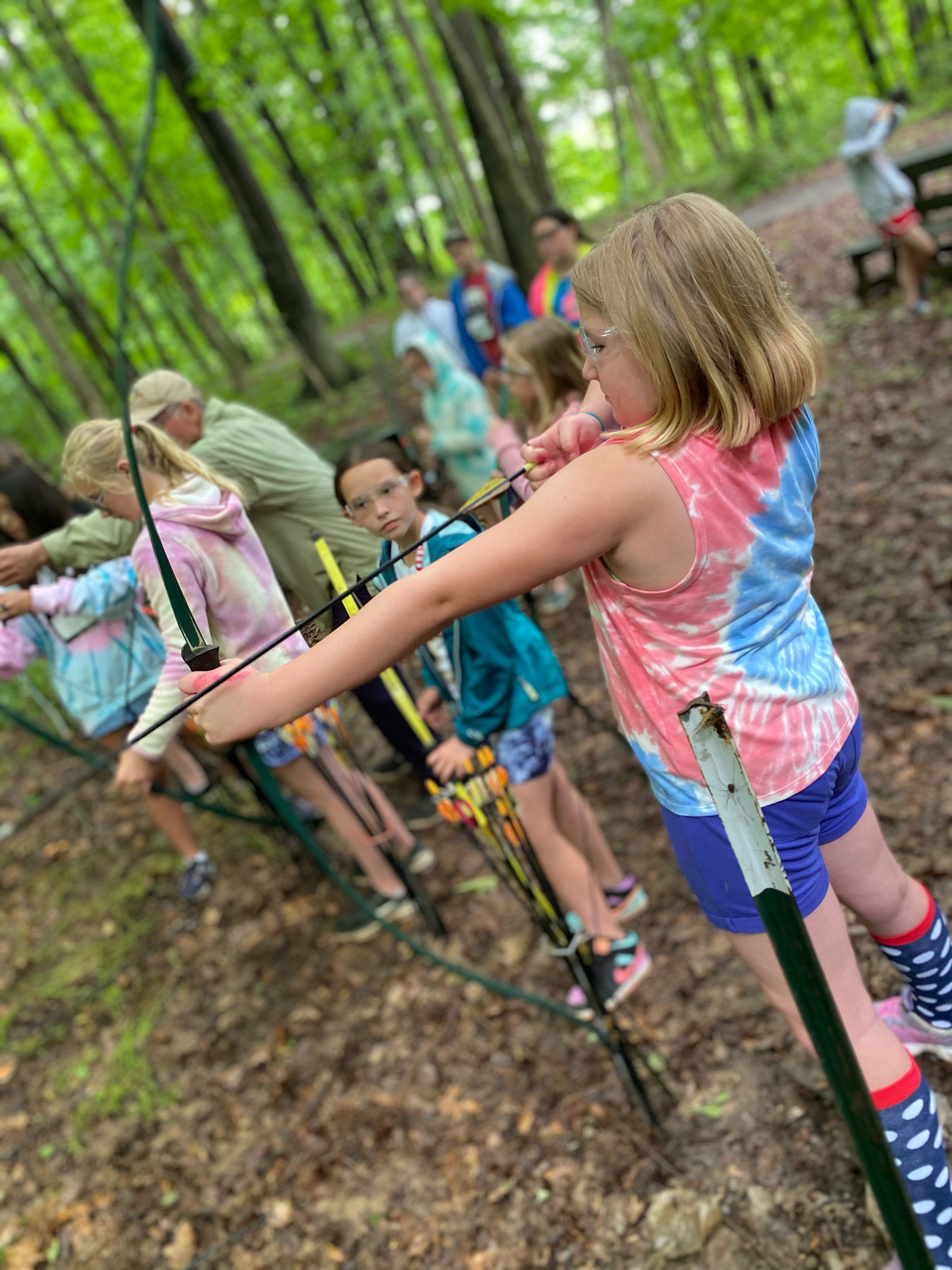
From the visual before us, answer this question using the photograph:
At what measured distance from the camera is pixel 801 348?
1148 mm

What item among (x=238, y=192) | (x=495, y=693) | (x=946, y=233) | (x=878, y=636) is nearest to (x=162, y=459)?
(x=495, y=693)

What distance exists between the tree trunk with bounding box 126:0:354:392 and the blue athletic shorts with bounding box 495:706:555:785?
30.8 feet

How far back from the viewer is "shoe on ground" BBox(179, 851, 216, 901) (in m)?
4.28

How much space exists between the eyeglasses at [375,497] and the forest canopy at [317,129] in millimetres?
5552

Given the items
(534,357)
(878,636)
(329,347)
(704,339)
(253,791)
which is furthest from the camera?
(329,347)

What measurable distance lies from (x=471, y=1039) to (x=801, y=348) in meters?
2.61

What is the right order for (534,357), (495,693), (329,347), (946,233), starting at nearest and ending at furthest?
(495,693) < (534,357) < (946,233) < (329,347)

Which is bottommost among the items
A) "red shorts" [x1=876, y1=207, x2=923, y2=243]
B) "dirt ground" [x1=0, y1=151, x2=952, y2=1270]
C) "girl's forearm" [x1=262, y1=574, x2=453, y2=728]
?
"dirt ground" [x1=0, y1=151, x2=952, y2=1270]

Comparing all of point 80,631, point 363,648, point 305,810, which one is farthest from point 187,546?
point 305,810

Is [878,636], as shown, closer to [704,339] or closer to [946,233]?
[704,339]

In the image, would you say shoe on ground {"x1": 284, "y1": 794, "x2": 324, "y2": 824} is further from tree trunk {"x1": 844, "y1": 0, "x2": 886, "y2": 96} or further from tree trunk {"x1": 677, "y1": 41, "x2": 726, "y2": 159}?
Result: tree trunk {"x1": 677, "y1": 41, "x2": 726, "y2": 159}

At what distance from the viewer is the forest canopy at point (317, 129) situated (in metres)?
9.42

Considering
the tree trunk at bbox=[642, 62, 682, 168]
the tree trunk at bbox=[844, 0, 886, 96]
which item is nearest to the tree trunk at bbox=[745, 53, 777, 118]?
the tree trunk at bbox=[844, 0, 886, 96]

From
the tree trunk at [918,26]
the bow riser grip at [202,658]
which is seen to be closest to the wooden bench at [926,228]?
the bow riser grip at [202,658]
